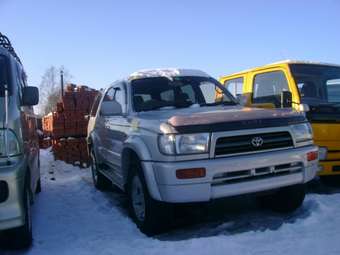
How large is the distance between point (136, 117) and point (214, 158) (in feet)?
4.27

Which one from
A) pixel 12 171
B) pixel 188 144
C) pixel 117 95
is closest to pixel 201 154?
pixel 188 144

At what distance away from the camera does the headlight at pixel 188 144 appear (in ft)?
13.9

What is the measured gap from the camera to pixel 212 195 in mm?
4242

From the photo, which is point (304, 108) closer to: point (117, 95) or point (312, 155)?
point (312, 155)

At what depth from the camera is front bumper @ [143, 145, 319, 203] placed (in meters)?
4.18

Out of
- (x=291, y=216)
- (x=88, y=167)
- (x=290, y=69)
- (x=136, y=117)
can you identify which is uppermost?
(x=290, y=69)

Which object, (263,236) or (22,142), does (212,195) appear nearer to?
(263,236)

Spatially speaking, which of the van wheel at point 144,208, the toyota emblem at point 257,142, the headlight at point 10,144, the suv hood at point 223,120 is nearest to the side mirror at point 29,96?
the headlight at point 10,144

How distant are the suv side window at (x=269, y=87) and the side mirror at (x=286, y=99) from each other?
308 millimetres

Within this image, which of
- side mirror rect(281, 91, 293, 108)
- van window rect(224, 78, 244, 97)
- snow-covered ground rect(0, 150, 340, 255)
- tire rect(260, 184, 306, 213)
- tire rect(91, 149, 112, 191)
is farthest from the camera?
van window rect(224, 78, 244, 97)

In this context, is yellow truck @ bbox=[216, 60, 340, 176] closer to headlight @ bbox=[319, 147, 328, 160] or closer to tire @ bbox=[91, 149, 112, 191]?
headlight @ bbox=[319, 147, 328, 160]

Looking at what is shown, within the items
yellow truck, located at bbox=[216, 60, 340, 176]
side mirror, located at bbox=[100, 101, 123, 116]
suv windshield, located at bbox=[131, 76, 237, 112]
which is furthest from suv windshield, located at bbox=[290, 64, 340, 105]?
side mirror, located at bbox=[100, 101, 123, 116]

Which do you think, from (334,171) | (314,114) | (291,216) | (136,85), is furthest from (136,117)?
(334,171)

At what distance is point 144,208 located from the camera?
4758 mm
